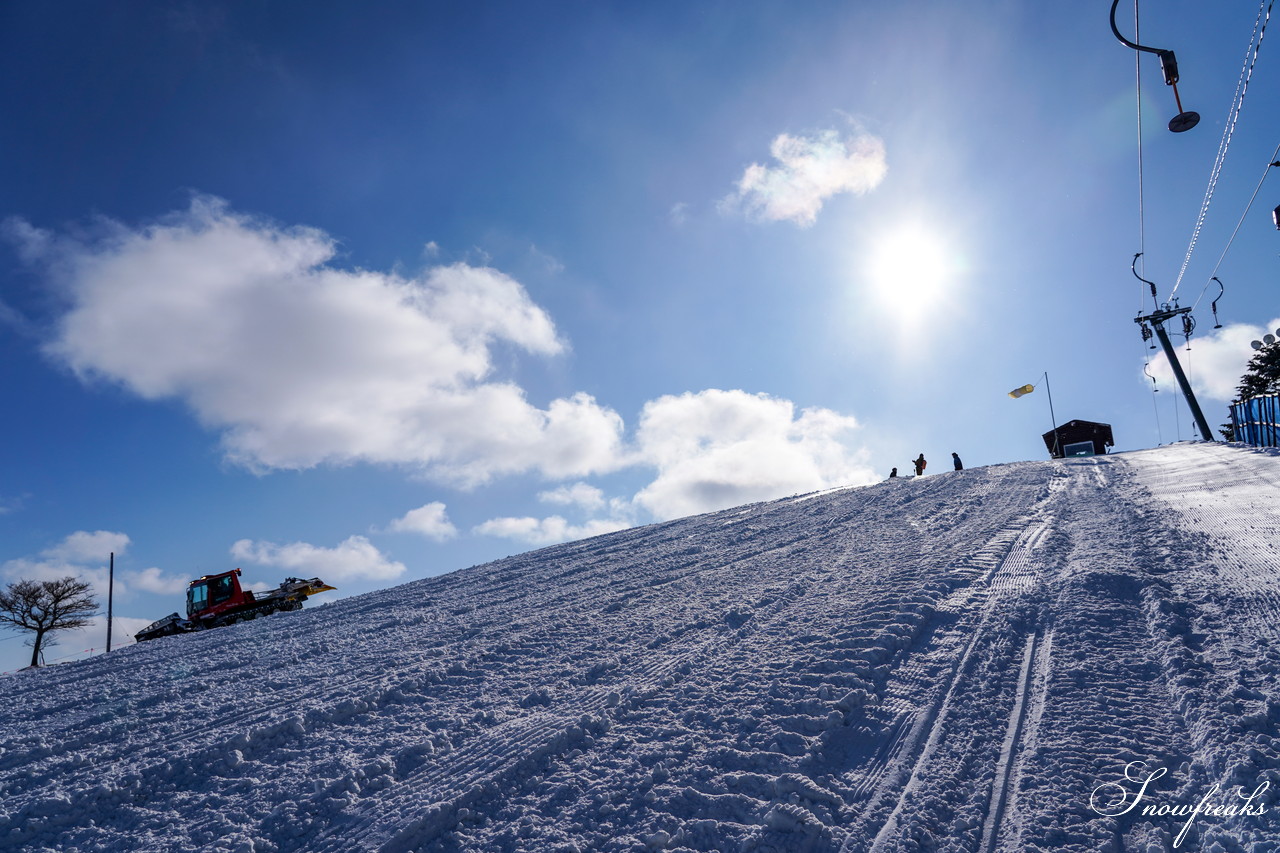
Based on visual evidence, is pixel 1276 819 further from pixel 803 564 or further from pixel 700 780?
pixel 803 564

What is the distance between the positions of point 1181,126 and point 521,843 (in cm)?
1011

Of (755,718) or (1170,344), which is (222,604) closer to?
(755,718)

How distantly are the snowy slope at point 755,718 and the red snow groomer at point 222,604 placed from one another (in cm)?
1131

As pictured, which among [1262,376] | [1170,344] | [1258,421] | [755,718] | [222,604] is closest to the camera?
[755,718]

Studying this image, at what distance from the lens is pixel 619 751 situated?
A: 4.04 meters

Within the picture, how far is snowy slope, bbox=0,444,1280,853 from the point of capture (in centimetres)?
311

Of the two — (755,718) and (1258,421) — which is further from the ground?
(1258,421)

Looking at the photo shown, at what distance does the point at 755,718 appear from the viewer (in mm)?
4148

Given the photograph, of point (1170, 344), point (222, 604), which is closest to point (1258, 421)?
point (1170, 344)

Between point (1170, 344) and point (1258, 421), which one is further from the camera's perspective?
point (1170, 344)

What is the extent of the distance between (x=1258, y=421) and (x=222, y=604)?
104 feet

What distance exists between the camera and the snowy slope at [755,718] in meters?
3.11

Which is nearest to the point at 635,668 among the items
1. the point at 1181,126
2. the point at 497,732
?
the point at 497,732

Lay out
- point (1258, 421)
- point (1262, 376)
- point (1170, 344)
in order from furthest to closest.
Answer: point (1262, 376)
point (1170, 344)
point (1258, 421)
